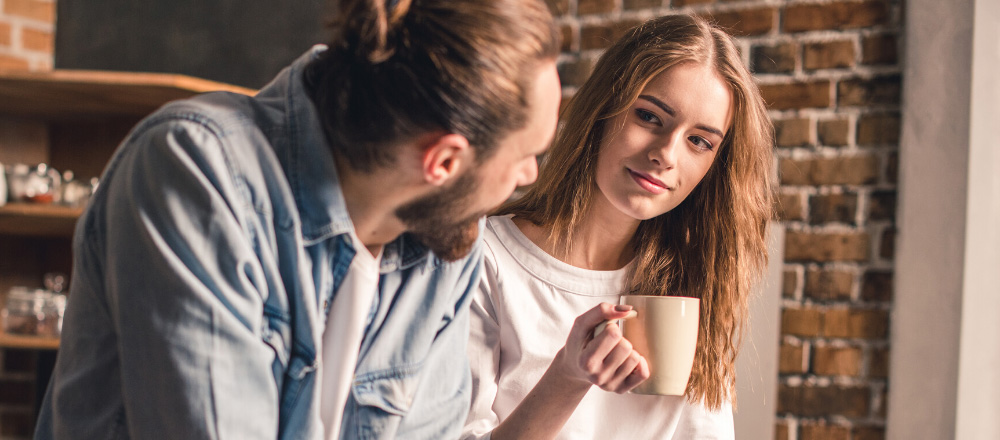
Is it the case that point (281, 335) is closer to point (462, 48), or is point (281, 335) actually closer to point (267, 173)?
point (267, 173)

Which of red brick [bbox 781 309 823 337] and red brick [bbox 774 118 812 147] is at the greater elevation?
red brick [bbox 774 118 812 147]

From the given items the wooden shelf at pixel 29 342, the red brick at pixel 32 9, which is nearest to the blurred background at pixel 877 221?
the wooden shelf at pixel 29 342

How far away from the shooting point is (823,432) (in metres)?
1.83

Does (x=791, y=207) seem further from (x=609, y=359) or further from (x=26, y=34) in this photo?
(x=26, y=34)

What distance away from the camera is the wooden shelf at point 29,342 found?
226 cm

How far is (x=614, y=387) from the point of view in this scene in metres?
1.02

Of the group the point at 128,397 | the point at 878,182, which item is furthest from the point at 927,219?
the point at 128,397

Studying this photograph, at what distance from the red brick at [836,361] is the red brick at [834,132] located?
48cm

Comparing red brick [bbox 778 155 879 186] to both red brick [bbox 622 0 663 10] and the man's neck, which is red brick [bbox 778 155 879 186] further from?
the man's neck

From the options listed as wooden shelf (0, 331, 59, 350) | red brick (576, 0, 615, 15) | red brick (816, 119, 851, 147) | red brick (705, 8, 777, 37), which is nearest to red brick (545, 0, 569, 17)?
red brick (576, 0, 615, 15)

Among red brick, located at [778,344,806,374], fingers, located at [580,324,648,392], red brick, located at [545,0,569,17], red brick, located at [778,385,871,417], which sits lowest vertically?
red brick, located at [778,385,871,417]

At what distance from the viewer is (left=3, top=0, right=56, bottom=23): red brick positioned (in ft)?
8.68

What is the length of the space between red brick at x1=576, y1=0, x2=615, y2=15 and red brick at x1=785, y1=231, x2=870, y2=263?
776mm

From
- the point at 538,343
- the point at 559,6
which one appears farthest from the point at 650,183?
Answer: the point at 559,6
